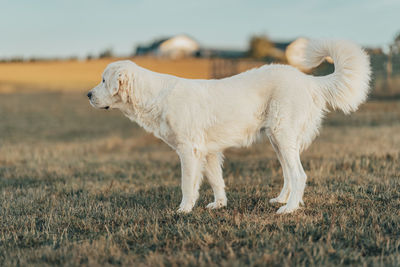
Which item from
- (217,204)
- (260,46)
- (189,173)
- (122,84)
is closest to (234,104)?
(189,173)

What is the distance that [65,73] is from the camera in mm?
50438

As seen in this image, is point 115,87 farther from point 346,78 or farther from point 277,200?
point 346,78

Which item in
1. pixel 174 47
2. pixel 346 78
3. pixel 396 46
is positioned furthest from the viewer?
pixel 174 47

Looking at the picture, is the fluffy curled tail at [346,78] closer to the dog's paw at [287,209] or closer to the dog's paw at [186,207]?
the dog's paw at [287,209]

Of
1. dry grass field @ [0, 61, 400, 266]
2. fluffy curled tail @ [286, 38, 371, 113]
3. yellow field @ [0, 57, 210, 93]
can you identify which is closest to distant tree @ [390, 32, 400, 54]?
dry grass field @ [0, 61, 400, 266]

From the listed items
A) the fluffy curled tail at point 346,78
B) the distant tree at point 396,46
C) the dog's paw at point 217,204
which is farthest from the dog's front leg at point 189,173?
the distant tree at point 396,46

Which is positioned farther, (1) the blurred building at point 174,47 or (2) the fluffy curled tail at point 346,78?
(1) the blurred building at point 174,47

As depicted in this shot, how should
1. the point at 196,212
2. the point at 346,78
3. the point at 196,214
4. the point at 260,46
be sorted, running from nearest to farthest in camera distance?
the point at 196,214, the point at 196,212, the point at 346,78, the point at 260,46

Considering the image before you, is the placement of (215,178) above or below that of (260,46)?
below

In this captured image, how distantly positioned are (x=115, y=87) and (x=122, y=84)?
10cm

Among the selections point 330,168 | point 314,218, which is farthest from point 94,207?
point 330,168

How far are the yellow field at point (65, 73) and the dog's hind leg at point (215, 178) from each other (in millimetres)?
37013

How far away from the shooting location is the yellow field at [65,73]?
4294cm

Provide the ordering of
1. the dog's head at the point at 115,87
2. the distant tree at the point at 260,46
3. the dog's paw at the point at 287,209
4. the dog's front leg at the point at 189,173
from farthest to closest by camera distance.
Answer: the distant tree at the point at 260,46
the dog's head at the point at 115,87
the dog's front leg at the point at 189,173
the dog's paw at the point at 287,209
